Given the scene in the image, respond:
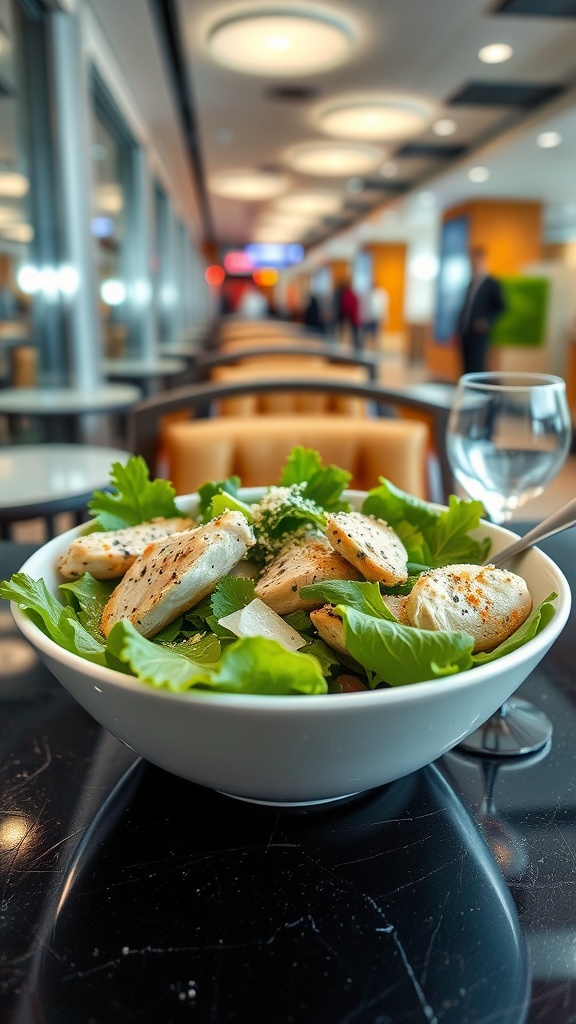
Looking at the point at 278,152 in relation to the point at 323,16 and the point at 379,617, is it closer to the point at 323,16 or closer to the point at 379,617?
the point at 323,16

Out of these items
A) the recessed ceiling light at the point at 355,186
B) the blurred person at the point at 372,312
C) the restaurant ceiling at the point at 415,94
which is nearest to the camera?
the restaurant ceiling at the point at 415,94

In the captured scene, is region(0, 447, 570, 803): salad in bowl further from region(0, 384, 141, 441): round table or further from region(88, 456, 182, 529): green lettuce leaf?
region(0, 384, 141, 441): round table

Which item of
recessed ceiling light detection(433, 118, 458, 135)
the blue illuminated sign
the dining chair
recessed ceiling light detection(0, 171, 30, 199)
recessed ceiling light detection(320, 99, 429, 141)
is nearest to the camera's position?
the dining chair

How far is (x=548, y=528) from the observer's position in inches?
22.9

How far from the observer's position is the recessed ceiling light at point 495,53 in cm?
→ 576

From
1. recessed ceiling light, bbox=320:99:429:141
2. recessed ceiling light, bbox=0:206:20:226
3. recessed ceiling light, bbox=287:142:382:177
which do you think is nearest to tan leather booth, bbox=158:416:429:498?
recessed ceiling light, bbox=0:206:20:226

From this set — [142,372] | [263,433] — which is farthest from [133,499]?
[142,372]

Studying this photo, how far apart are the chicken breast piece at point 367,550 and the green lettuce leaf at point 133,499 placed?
A: 234 mm

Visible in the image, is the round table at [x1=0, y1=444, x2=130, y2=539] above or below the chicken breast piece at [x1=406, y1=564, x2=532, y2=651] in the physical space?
below

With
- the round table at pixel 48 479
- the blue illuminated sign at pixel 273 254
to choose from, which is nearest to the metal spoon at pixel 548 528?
the round table at pixel 48 479

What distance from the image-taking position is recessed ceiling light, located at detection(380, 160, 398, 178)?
1061 cm

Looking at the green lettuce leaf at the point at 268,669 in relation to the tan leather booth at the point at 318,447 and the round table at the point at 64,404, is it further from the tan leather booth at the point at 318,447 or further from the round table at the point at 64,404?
the round table at the point at 64,404

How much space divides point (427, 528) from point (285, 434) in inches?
37.8

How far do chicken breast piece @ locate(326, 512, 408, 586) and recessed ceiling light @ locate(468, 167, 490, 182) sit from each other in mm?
10673
